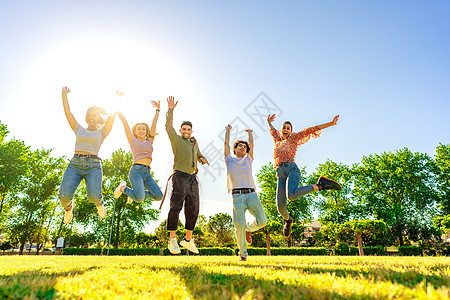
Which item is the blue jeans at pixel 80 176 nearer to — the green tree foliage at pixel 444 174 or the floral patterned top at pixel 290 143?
the floral patterned top at pixel 290 143

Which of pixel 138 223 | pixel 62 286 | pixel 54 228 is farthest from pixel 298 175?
pixel 54 228

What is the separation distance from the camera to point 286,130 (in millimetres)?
6773

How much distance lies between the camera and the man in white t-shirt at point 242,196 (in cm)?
520

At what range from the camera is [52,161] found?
34.8 m

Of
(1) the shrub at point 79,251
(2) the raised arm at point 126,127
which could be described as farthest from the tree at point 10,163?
(2) the raised arm at point 126,127

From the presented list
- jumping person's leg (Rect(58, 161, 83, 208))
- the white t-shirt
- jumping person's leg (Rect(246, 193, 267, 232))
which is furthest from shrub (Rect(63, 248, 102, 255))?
the white t-shirt

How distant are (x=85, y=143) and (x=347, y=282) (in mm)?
5211

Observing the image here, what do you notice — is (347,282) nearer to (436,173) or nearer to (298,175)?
(298,175)

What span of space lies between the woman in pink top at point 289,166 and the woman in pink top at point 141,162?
2.82m

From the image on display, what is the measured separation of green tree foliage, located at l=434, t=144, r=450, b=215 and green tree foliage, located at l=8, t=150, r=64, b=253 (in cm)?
4742

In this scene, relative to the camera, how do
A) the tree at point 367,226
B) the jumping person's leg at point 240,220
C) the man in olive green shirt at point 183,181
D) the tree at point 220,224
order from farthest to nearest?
the tree at point 220,224
the tree at point 367,226
the man in olive green shirt at point 183,181
the jumping person's leg at point 240,220

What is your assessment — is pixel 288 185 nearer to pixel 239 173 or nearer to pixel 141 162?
pixel 239 173

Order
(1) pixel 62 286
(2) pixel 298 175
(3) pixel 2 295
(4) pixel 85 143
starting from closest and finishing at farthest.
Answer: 1. (3) pixel 2 295
2. (1) pixel 62 286
3. (4) pixel 85 143
4. (2) pixel 298 175

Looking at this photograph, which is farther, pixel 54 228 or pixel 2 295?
pixel 54 228
